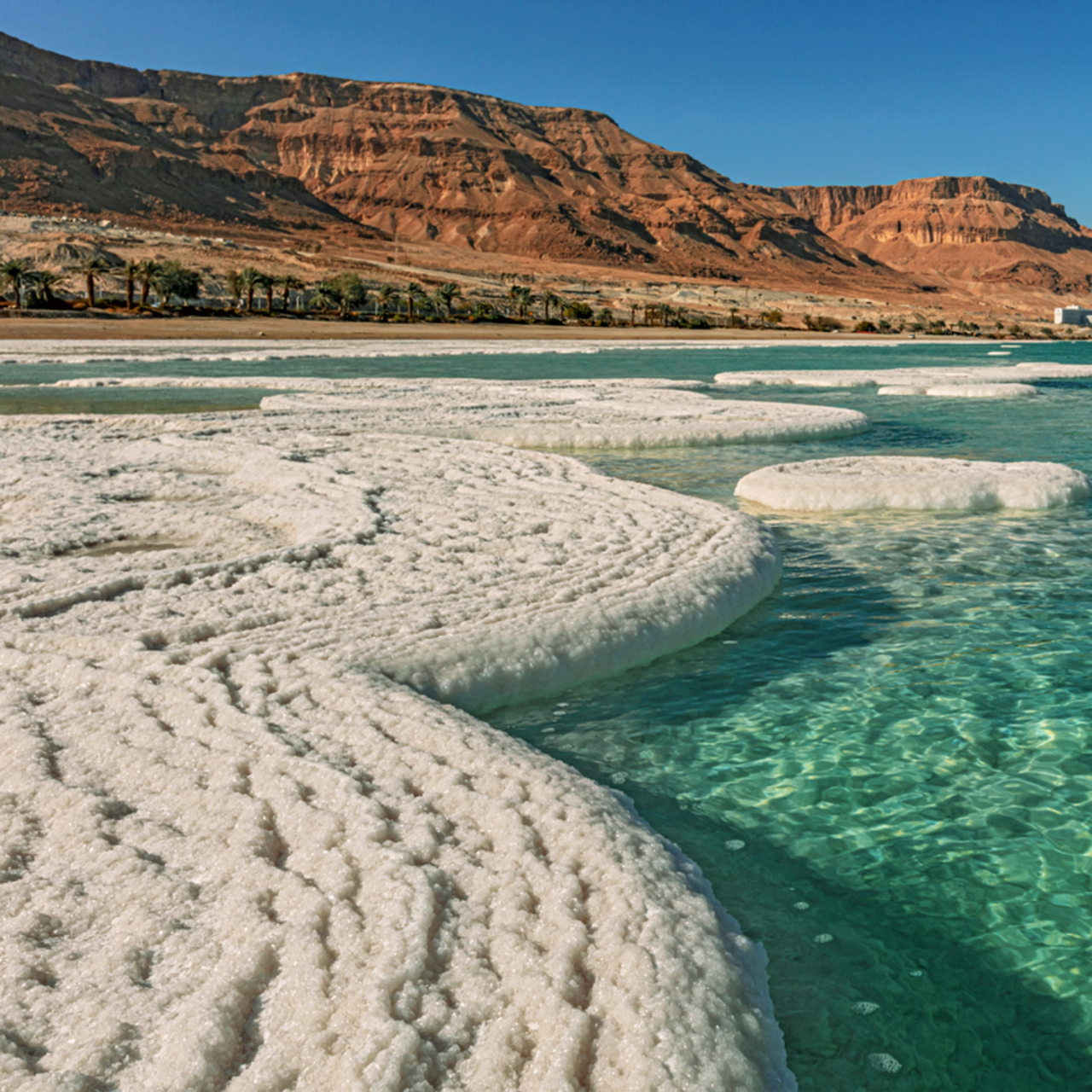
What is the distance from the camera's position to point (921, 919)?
3.76 meters

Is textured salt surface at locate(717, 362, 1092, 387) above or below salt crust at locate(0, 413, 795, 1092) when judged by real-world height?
above

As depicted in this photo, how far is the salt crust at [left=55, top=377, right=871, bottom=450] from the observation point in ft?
52.7

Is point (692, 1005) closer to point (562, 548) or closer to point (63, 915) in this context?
point (63, 915)

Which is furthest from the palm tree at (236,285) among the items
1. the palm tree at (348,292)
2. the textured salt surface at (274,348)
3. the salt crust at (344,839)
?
the salt crust at (344,839)

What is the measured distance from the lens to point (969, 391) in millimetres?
27234

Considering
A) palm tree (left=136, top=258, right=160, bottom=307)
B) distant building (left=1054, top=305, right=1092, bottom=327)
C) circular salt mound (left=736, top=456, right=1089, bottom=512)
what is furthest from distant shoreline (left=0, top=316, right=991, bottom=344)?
distant building (left=1054, top=305, right=1092, bottom=327)

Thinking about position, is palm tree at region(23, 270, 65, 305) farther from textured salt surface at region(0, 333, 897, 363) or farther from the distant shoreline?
textured salt surface at region(0, 333, 897, 363)

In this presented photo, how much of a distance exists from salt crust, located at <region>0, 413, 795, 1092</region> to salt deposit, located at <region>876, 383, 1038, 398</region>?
21.8 m

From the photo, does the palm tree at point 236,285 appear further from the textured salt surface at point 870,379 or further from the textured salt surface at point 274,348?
the textured salt surface at point 870,379

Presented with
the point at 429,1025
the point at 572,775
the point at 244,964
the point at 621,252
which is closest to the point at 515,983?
the point at 429,1025

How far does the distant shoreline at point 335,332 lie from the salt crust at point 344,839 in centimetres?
4915

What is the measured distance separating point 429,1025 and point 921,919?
2.04 metres

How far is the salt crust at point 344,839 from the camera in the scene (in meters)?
2.75

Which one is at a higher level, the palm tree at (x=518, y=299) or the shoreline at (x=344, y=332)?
the palm tree at (x=518, y=299)
